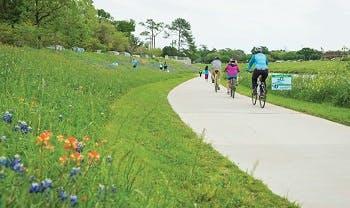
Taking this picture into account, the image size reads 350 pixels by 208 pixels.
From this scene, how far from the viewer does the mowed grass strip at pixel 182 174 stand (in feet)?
16.4

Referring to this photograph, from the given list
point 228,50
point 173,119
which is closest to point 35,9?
point 173,119

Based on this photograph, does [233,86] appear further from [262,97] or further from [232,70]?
[262,97]

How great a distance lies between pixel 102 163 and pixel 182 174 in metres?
1.64

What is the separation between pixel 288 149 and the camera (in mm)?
8281

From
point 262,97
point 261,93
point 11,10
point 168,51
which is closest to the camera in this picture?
point 262,97

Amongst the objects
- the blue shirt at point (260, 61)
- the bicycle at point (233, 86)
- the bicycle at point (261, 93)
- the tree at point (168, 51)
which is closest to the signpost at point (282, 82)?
the bicycle at point (233, 86)

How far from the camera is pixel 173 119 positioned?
11.6 m

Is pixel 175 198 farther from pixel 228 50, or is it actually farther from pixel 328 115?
pixel 228 50

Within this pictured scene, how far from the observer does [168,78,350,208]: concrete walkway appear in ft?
19.2

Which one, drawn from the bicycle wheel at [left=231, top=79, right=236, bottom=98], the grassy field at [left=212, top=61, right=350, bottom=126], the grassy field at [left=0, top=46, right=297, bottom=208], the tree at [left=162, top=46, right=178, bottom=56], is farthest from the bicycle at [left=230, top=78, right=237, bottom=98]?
the tree at [left=162, top=46, right=178, bottom=56]

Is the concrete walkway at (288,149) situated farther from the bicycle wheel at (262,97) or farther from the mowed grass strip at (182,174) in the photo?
the bicycle wheel at (262,97)

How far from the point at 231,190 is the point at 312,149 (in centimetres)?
325

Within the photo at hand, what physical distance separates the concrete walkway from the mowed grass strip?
272 mm

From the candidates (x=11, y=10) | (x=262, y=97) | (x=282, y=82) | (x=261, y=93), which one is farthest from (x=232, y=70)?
(x=11, y=10)
